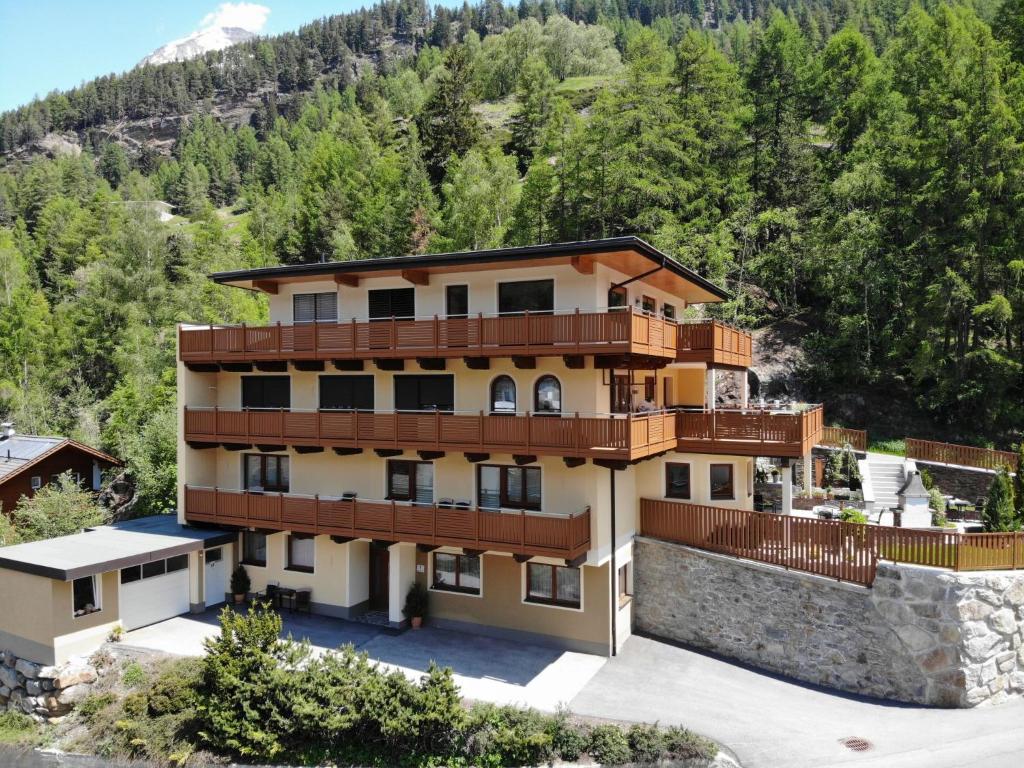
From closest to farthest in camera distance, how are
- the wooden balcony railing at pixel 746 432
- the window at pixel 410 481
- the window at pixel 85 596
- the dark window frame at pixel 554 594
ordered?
the window at pixel 85 596 < the dark window frame at pixel 554 594 < the wooden balcony railing at pixel 746 432 < the window at pixel 410 481

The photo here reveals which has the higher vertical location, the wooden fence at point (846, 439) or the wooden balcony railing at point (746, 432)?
the wooden balcony railing at point (746, 432)

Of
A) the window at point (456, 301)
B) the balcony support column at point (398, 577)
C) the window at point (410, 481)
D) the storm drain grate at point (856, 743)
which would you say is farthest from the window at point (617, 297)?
the storm drain grate at point (856, 743)

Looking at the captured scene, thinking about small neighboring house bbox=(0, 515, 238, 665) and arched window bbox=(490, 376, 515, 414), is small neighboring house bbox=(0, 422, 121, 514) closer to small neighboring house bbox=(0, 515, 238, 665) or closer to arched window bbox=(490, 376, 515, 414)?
small neighboring house bbox=(0, 515, 238, 665)

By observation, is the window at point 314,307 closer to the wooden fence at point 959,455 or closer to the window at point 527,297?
the window at point 527,297

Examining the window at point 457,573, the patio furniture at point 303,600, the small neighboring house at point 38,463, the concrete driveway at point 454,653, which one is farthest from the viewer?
the small neighboring house at point 38,463

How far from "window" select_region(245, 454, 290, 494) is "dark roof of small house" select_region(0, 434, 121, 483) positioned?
1495 centimetres

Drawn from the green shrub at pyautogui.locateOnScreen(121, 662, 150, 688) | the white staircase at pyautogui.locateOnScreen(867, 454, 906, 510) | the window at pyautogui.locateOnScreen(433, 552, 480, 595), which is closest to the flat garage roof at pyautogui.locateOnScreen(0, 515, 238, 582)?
the green shrub at pyautogui.locateOnScreen(121, 662, 150, 688)

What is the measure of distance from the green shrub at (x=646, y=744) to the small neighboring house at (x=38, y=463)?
30.1 metres

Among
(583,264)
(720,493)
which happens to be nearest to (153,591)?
(583,264)

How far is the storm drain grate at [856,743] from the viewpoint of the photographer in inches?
533

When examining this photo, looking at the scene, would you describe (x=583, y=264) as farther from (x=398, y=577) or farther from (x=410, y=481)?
(x=398, y=577)

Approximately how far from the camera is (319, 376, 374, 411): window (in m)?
21.0

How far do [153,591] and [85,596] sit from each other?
2.06m

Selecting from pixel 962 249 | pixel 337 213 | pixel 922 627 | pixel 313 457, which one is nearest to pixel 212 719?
pixel 313 457
